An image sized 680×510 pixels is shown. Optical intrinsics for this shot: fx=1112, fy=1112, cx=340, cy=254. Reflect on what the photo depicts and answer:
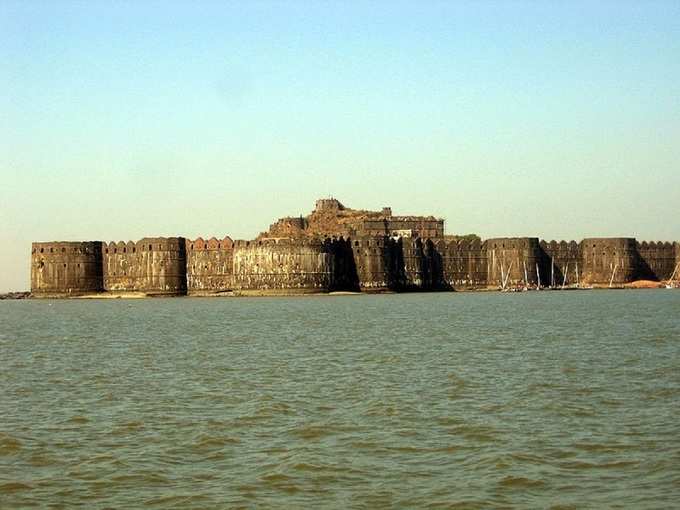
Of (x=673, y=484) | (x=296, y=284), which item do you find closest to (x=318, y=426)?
(x=673, y=484)

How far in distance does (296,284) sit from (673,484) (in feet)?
252

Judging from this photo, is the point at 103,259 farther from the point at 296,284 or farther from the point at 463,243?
the point at 463,243

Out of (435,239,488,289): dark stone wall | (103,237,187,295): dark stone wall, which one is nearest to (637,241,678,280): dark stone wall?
(435,239,488,289): dark stone wall

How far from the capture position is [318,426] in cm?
1769

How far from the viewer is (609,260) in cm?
10150

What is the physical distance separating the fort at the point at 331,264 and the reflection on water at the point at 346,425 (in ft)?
175

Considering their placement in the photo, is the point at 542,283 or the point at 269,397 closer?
the point at 269,397

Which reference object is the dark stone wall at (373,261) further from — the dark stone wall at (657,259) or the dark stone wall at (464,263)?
the dark stone wall at (657,259)

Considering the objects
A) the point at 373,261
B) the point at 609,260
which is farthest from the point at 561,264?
the point at 373,261

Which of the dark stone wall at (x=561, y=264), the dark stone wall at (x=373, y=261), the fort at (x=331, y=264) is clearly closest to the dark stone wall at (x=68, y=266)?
the fort at (x=331, y=264)

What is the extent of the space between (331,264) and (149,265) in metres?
15.1

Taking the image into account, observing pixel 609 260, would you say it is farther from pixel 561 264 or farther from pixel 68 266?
pixel 68 266

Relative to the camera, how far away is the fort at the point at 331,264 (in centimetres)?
9025

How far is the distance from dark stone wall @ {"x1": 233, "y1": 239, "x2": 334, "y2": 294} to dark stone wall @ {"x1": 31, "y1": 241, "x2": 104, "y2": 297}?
12775 mm
